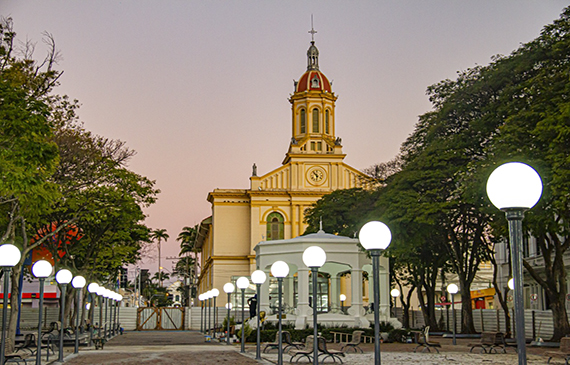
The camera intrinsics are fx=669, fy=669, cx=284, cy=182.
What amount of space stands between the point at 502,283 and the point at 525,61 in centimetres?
2816

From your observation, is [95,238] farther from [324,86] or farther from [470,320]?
[324,86]

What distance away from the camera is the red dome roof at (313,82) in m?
66.2

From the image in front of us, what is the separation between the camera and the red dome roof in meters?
66.2

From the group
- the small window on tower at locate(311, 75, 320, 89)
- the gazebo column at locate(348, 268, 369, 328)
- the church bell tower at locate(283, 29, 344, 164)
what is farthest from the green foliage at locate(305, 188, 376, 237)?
the small window on tower at locate(311, 75, 320, 89)

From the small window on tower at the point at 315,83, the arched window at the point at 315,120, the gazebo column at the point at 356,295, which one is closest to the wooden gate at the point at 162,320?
the arched window at the point at 315,120

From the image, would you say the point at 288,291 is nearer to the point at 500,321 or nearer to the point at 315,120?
the point at 500,321

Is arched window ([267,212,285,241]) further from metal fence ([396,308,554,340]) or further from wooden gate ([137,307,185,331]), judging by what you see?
metal fence ([396,308,554,340])

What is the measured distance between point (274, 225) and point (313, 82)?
49.7 ft

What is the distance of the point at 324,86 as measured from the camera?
66.8 meters

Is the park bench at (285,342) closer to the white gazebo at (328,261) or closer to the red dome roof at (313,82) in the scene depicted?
the white gazebo at (328,261)

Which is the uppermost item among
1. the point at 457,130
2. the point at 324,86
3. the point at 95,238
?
the point at 324,86

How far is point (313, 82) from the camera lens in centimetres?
6662

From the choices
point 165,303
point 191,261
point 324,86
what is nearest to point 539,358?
point 324,86

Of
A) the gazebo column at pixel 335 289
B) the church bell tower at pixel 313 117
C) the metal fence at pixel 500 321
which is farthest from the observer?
the church bell tower at pixel 313 117
